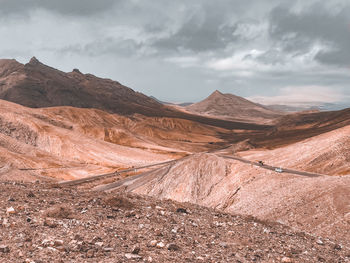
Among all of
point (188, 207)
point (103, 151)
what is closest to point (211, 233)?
point (188, 207)

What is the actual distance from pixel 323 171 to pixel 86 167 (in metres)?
63.8

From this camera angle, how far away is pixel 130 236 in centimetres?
1169

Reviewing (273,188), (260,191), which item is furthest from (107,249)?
(260,191)

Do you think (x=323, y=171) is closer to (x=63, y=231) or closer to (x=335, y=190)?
(x=335, y=190)

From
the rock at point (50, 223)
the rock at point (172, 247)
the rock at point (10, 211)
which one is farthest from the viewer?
the rock at point (10, 211)

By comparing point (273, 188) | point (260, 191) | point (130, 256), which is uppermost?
point (130, 256)

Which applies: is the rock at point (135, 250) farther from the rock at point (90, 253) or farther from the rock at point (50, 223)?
the rock at point (50, 223)

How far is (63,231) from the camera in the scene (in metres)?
11.4

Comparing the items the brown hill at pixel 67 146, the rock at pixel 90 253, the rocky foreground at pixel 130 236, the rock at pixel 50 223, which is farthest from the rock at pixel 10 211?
the brown hill at pixel 67 146

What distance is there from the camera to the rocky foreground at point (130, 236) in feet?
32.3

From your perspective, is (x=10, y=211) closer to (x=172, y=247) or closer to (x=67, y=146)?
(x=172, y=247)

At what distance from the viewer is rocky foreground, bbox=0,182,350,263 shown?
9.84 metres

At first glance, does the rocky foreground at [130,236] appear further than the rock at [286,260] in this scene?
No

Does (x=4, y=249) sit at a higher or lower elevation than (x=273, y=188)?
higher
